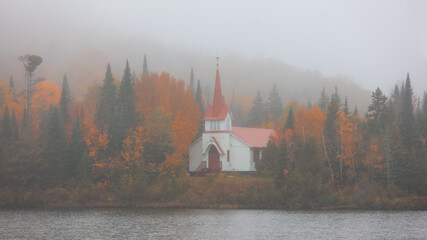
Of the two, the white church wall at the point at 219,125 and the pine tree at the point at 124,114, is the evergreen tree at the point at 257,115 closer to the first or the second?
the white church wall at the point at 219,125

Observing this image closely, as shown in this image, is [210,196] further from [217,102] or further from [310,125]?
[310,125]

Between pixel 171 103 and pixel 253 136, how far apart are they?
44.3ft

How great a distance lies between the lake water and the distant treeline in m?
4.95

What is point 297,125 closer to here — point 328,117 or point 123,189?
point 328,117

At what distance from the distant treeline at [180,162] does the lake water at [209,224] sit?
4.95 m

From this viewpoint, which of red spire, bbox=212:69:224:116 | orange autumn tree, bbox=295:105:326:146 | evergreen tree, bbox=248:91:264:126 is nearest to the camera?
orange autumn tree, bbox=295:105:326:146

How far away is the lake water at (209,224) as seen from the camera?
38.4 meters

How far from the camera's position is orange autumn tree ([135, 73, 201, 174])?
71938mm

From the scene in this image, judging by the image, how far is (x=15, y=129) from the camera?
71.4 m

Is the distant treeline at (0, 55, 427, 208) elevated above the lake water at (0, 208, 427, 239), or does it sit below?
above

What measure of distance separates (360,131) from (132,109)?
1269 inches

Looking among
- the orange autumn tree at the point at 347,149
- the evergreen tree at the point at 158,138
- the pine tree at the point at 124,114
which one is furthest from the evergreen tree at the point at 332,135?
the pine tree at the point at 124,114

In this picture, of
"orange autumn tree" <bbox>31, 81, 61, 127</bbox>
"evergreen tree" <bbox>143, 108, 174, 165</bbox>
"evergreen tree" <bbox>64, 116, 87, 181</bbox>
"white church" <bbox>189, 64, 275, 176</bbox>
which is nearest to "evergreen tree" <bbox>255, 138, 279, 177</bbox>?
"white church" <bbox>189, 64, 275, 176</bbox>

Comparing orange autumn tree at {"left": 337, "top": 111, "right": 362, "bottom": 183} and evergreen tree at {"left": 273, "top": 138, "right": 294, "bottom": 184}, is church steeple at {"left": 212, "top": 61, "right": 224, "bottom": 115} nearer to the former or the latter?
evergreen tree at {"left": 273, "top": 138, "right": 294, "bottom": 184}
